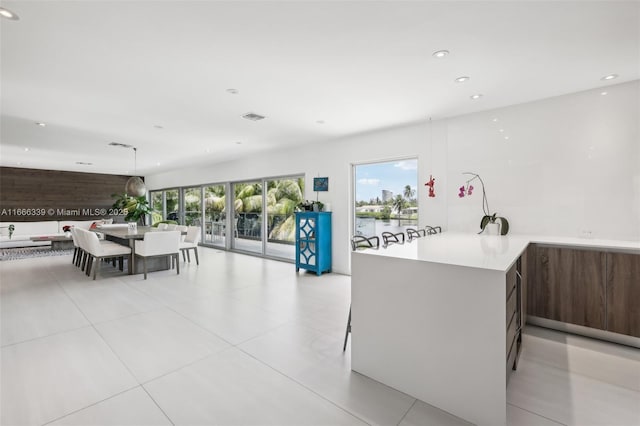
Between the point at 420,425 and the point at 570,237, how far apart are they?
9.39 ft

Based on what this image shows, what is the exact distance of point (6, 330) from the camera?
2.89 meters

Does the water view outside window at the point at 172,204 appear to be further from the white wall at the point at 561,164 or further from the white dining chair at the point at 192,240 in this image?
the white wall at the point at 561,164

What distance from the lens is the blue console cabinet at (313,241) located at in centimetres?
533

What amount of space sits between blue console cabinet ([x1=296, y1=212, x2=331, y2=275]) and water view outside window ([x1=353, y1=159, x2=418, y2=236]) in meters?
0.61

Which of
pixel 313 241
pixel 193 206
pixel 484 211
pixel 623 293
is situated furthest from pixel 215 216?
pixel 623 293

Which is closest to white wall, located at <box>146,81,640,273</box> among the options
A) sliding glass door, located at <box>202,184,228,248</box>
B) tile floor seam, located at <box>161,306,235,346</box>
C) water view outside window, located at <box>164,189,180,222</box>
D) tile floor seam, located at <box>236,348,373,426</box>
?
tile floor seam, located at <box>236,348,373,426</box>

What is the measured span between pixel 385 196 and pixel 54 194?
1087 centimetres

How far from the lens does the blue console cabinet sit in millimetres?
5328

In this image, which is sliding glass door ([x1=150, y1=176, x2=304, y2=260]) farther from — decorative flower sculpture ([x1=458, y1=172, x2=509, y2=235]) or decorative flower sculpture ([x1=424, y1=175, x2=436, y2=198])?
decorative flower sculpture ([x1=458, y1=172, x2=509, y2=235])

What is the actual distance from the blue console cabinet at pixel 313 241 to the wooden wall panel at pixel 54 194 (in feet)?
29.3

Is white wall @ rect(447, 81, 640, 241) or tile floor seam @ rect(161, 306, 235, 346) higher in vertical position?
white wall @ rect(447, 81, 640, 241)

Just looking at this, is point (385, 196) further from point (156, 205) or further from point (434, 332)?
point (156, 205)

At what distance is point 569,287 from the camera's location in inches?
→ 112

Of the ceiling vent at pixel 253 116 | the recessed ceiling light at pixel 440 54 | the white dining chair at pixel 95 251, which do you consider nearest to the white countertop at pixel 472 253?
the recessed ceiling light at pixel 440 54
